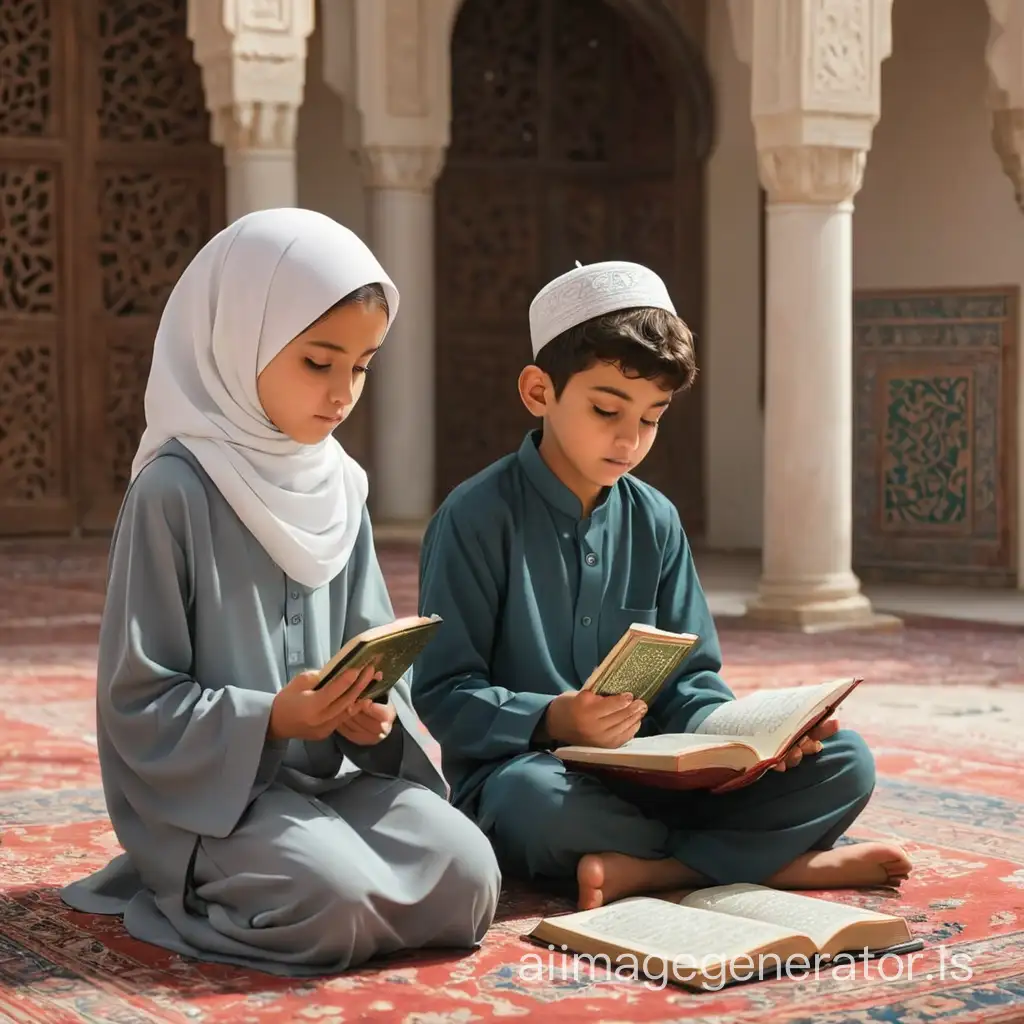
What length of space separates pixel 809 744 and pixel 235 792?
86 cm

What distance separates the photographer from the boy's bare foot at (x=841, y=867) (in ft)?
9.61

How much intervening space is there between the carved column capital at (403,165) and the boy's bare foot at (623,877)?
665 cm

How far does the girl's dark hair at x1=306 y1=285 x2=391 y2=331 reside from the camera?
8.35ft

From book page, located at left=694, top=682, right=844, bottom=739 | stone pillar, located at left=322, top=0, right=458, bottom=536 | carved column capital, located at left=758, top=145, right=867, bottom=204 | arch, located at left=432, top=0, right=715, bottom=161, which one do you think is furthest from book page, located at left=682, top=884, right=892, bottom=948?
arch, located at left=432, top=0, right=715, bottom=161

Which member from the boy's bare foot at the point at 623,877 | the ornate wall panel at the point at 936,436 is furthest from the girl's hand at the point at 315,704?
the ornate wall panel at the point at 936,436

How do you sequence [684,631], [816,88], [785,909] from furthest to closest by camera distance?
[816,88] → [684,631] → [785,909]

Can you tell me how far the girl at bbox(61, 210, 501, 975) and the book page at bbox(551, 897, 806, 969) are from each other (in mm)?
167

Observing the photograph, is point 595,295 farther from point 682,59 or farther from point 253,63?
point 682,59

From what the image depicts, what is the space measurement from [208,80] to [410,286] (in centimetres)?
181

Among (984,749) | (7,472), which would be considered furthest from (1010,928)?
(7,472)

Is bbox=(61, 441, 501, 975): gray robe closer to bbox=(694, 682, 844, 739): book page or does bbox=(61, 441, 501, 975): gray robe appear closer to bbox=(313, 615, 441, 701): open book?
bbox=(313, 615, 441, 701): open book

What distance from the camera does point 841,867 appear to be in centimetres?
294

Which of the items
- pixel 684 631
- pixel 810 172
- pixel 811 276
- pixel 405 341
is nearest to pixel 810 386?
pixel 811 276

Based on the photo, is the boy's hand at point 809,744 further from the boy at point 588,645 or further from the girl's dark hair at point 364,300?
the girl's dark hair at point 364,300
